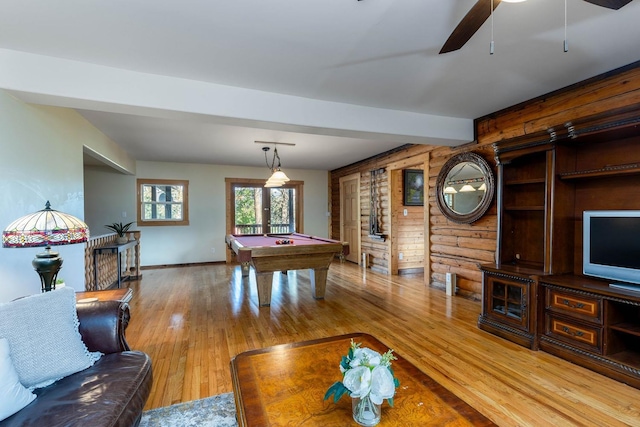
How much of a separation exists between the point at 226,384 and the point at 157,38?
251cm

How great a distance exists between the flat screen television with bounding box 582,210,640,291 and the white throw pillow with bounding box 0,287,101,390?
3.62m

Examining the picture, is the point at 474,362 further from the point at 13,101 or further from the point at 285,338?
the point at 13,101

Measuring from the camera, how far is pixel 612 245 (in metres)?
2.38

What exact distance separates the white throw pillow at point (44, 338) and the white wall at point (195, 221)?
5.56 meters

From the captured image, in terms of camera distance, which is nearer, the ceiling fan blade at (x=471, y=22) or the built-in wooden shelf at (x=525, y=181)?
the ceiling fan blade at (x=471, y=22)

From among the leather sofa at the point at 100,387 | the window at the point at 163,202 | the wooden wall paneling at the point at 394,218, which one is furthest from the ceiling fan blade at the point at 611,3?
the window at the point at 163,202

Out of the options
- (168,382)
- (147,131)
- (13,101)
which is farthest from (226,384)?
(147,131)

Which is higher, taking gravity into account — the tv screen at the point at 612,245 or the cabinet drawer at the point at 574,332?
the tv screen at the point at 612,245

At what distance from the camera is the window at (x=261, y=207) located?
7.42 meters

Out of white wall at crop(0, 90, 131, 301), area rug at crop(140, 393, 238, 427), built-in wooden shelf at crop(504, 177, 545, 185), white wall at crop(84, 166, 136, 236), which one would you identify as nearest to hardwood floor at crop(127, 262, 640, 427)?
area rug at crop(140, 393, 238, 427)

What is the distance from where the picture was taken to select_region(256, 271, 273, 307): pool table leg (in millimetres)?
3910

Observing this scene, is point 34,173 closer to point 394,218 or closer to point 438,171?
point 438,171

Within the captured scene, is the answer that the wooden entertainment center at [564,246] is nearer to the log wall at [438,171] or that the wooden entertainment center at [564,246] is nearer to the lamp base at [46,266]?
the log wall at [438,171]

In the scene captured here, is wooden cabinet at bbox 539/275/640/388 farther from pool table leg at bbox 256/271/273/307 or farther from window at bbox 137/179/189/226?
window at bbox 137/179/189/226
